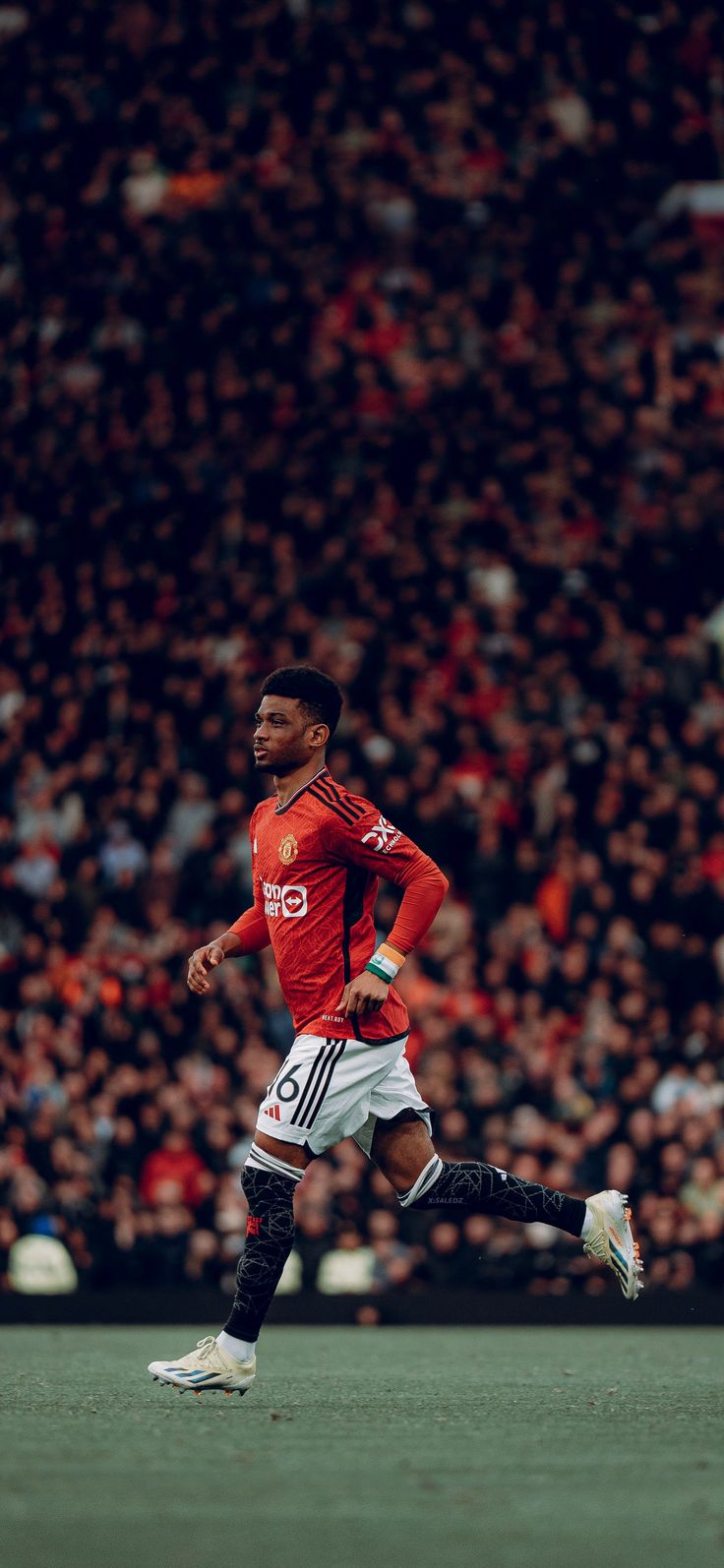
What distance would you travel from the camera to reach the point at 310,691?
689 centimetres

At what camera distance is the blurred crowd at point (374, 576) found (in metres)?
13.1

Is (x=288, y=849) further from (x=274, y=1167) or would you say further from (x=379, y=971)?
(x=274, y=1167)

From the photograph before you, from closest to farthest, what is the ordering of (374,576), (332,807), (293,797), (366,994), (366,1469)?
1. (366,1469)
2. (366,994)
3. (332,807)
4. (293,797)
5. (374,576)

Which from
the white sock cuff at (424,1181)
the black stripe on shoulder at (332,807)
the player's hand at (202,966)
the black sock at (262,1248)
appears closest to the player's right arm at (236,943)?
the player's hand at (202,966)

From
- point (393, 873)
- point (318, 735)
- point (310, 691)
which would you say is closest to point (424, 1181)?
point (393, 873)

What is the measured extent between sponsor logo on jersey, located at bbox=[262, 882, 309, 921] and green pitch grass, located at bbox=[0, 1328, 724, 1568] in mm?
1532

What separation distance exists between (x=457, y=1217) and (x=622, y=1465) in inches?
293

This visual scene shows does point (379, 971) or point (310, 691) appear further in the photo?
point (310, 691)

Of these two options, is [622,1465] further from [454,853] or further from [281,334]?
[281,334]

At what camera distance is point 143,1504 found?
4484 millimetres

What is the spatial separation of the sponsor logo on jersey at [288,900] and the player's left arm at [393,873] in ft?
0.61

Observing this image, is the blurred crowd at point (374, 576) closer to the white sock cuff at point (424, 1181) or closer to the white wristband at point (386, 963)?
the white sock cuff at point (424, 1181)

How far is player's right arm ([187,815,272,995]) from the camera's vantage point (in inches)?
269

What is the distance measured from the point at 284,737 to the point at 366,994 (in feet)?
2.95
